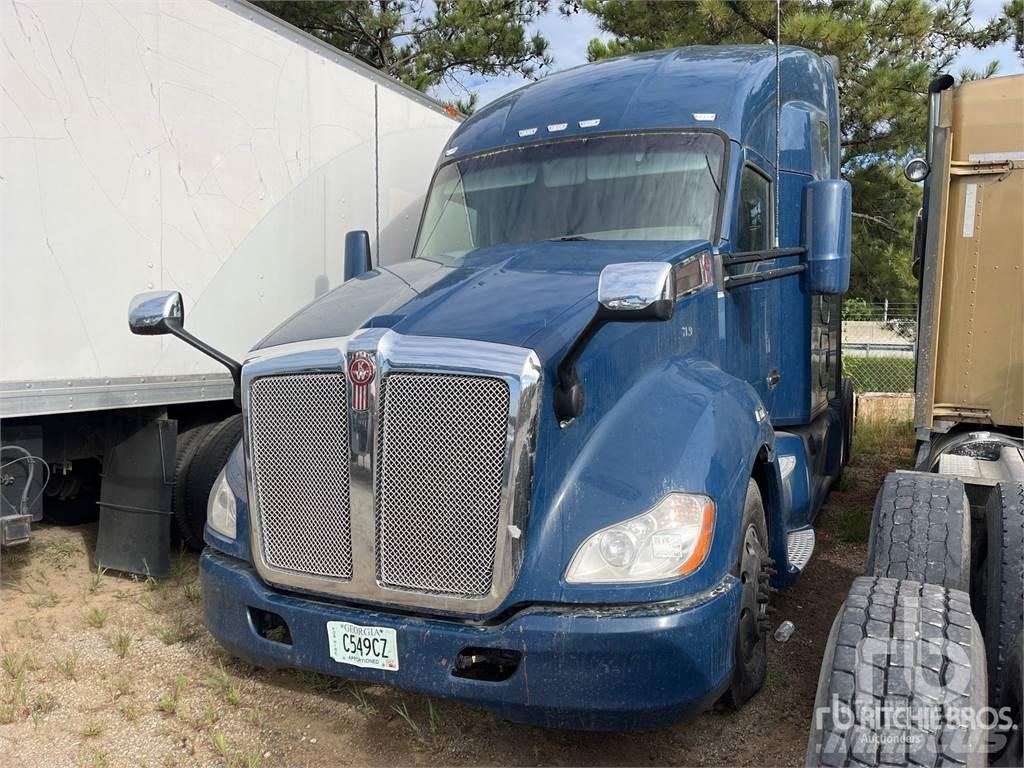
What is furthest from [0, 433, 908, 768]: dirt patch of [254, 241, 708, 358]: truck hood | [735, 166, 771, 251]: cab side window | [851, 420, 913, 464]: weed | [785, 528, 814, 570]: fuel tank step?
[851, 420, 913, 464]: weed

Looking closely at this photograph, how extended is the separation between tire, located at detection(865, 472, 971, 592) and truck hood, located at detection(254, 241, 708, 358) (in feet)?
4.42

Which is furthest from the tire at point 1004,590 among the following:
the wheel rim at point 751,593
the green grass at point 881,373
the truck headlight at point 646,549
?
the green grass at point 881,373

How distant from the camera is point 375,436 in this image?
3.10 metres

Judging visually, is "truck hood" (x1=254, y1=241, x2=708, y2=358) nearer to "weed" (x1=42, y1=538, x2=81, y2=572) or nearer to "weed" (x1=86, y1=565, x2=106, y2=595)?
"weed" (x1=86, y1=565, x2=106, y2=595)

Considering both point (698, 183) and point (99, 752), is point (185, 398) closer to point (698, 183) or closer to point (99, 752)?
point (99, 752)

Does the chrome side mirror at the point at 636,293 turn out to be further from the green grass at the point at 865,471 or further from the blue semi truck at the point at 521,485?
the green grass at the point at 865,471

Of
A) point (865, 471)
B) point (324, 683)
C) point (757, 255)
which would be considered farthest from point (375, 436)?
point (865, 471)

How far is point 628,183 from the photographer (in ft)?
14.7

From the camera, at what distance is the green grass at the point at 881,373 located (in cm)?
1783

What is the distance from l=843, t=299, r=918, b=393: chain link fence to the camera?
1820 centimetres

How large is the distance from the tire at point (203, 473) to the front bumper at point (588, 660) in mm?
2920

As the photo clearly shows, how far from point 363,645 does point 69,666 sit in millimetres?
1927

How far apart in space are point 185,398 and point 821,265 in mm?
3771

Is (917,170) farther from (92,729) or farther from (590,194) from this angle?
(92,729)
